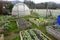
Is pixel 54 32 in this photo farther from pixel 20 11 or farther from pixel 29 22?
pixel 20 11

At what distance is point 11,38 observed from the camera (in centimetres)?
736

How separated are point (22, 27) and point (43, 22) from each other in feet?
6.25

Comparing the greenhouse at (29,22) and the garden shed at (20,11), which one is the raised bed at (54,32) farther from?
the garden shed at (20,11)

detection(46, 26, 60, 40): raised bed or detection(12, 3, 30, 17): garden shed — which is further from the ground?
detection(12, 3, 30, 17): garden shed

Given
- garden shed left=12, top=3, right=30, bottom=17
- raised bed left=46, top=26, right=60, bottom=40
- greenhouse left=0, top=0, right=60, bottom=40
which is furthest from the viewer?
garden shed left=12, top=3, right=30, bottom=17

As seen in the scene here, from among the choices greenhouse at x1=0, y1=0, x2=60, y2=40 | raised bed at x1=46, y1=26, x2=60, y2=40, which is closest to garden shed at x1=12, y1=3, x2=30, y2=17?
greenhouse at x1=0, y1=0, x2=60, y2=40

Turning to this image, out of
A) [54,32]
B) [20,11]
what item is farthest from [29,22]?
[20,11]

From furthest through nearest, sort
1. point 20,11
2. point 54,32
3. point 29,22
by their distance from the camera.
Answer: point 20,11 < point 29,22 < point 54,32

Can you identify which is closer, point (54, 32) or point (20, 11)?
point (54, 32)

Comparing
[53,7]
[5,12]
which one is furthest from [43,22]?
[5,12]

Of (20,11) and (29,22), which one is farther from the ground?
(20,11)

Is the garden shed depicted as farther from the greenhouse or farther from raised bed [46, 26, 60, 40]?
raised bed [46, 26, 60, 40]

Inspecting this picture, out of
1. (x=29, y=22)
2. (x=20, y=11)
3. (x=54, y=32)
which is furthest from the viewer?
(x=20, y=11)

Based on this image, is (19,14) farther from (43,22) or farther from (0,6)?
(43,22)
